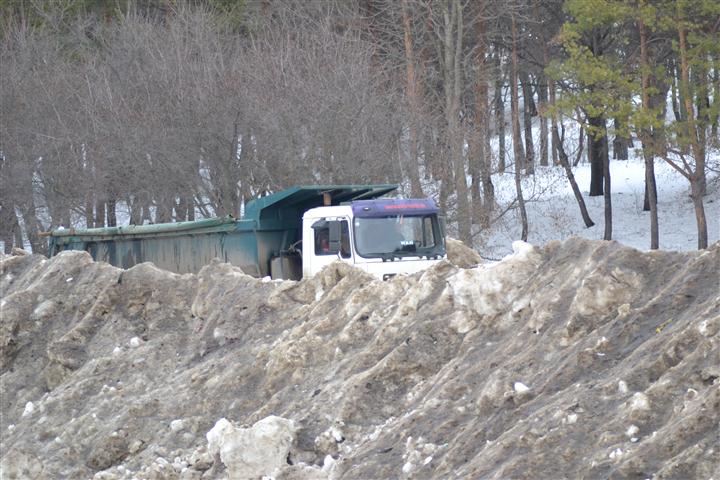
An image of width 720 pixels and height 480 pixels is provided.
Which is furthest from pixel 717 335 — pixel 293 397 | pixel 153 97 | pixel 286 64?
pixel 153 97

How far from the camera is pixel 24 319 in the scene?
1234 centimetres

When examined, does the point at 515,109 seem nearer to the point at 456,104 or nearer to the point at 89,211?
the point at 456,104

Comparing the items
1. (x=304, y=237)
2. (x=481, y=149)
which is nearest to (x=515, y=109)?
(x=481, y=149)

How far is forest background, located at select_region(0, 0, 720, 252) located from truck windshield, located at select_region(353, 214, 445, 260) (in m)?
10.4

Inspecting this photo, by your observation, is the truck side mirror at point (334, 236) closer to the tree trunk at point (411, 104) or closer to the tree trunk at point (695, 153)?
the tree trunk at point (411, 104)

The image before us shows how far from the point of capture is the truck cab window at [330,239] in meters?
15.6

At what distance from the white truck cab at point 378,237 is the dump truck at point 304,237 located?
1cm

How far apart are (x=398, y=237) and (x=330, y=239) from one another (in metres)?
1.01

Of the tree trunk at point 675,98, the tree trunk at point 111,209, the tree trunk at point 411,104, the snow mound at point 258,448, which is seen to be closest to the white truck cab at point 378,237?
the snow mound at point 258,448

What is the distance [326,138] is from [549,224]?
40.8 ft

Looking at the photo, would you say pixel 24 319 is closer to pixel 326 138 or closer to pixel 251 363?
pixel 251 363

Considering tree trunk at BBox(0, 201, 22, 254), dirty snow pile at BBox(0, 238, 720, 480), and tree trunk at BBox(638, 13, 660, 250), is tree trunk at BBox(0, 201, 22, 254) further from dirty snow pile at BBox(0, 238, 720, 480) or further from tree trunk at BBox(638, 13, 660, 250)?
dirty snow pile at BBox(0, 238, 720, 480)

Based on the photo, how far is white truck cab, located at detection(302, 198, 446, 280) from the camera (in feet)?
51.0

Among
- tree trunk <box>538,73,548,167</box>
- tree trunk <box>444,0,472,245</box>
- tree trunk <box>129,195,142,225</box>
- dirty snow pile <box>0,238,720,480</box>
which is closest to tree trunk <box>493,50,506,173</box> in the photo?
tree trunk <box>538,73,548,167</box>
